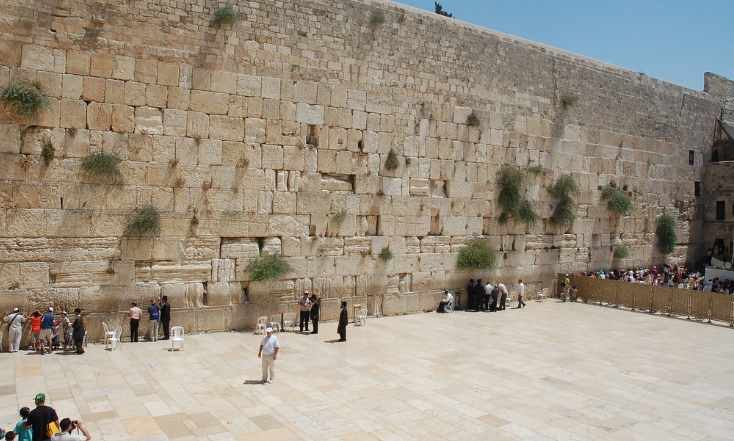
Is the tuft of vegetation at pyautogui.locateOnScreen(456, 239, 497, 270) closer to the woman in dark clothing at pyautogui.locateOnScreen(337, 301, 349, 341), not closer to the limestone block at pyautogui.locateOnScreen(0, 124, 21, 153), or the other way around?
the woman in dark clothing at pyautogui.locateOnScreen(337, 301, 349, 341)

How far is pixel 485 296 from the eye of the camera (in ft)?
45.2

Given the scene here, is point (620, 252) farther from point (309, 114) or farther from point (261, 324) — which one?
point (261, 324)

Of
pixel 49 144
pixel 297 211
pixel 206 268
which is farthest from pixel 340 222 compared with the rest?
pixel 49 144

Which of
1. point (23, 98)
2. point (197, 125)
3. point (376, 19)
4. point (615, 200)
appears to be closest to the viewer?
point (23, 98)

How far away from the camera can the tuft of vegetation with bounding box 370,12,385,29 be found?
40.6ft

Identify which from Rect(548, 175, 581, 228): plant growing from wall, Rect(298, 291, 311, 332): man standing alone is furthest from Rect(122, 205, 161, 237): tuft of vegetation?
Rect(548, 175, 581, 228): plant growing from wall

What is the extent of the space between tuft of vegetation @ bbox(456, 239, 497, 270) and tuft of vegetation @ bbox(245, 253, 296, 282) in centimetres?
467

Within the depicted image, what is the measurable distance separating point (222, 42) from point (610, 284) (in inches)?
449

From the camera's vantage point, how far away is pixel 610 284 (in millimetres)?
15062

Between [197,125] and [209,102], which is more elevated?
[209,102]

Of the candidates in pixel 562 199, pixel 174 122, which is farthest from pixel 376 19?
pixel 562 199

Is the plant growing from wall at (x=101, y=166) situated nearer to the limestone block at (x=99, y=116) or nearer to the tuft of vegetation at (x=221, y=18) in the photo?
the limestone block at (x=99, y=116)

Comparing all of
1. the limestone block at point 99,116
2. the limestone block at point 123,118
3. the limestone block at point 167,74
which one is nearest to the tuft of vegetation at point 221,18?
the limestone block at point 167,74

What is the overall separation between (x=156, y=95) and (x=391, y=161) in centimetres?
506
